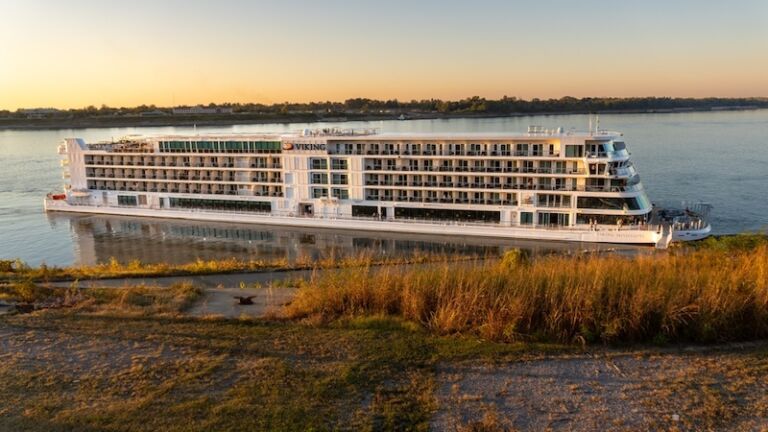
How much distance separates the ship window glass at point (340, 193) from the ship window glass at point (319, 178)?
3.43ft

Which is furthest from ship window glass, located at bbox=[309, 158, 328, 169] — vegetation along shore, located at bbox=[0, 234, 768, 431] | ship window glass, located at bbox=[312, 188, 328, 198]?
vegetation along shore, located at bbox=[0, 234, 768, 431]

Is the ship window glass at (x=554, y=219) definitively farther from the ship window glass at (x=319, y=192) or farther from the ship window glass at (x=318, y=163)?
the ship window glass at (x=318, y=163)

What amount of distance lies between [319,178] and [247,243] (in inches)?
313

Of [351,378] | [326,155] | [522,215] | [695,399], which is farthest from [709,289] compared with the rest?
[326,155]

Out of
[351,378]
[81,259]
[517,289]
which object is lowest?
[81,259]

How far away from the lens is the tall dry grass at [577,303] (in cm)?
1263

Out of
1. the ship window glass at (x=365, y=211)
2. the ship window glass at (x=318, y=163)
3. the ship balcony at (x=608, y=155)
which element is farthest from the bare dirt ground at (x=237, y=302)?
the ship balcony at (x=608, y=155)

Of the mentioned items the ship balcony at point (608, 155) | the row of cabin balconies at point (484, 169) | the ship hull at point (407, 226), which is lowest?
the ship hull at point (407, 226)

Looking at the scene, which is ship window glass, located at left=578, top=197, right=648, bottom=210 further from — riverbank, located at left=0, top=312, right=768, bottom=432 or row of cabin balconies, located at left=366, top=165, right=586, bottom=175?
riverbank, located at left=0, top=312, right=768, bottom=432

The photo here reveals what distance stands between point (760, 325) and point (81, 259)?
36.3 meters

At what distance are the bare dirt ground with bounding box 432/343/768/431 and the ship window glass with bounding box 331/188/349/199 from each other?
32619 millimetres

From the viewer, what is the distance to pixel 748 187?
52.3 m

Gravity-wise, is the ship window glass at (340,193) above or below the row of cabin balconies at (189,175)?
below

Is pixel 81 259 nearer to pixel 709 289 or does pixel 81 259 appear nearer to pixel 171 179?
pixel 171 179
